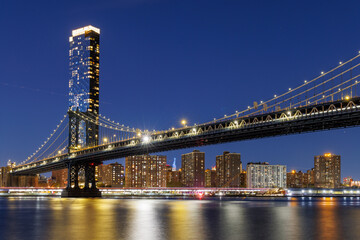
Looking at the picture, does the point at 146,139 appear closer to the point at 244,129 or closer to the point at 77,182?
the point at 244,129

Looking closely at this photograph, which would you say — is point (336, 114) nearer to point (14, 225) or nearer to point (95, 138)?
point (14, 225)

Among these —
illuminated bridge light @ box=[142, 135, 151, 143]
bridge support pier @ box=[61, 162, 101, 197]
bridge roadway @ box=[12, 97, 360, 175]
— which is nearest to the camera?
bridge roadway @ box=[12, 97, 360, 175]

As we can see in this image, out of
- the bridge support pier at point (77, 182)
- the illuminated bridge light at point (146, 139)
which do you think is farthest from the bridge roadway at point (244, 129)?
the bridge support pier at point (77, 182)

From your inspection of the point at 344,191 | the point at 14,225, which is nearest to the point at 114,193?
the point at 344,191

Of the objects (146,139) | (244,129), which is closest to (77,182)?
(146,139)

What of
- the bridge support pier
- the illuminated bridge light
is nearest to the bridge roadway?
the illuminated bridge light

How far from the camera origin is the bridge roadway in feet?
190

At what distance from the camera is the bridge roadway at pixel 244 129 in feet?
190

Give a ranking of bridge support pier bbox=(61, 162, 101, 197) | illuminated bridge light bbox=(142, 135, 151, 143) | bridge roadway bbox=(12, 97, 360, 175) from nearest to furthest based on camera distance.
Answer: bridge roadway bbox=(12, 97, 360, 175)
illuminated bridge light bbox=(142, 135, 151, 143)
bridge support pier bbox=(61, 162, 101, 197)

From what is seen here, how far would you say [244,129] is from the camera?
70188 millimetres

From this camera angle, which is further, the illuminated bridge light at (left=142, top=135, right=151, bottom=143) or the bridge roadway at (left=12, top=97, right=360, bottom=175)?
the illuminated bridge light at (left=142, top=135, right=151, bottom=143)

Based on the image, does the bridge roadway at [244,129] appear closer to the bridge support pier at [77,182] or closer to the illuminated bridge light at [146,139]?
the illuminated bridge light at [146,139]

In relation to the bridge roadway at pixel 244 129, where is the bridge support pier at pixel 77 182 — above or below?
below

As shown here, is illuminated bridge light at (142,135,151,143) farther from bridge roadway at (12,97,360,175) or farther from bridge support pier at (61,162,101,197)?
bridge support pier at (61,162,101,197)
